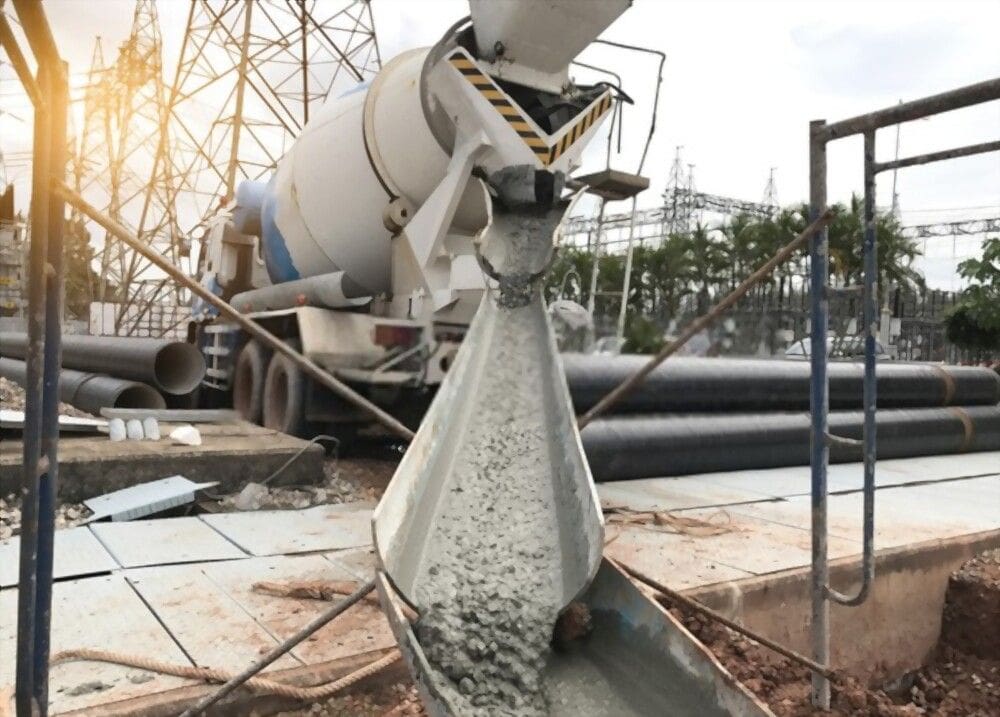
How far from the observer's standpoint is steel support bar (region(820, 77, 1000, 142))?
6.35ft

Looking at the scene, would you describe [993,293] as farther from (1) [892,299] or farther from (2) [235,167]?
(2) [235,167]

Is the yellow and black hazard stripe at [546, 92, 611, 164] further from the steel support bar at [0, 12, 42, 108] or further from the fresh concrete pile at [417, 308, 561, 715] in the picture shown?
the steel support bar at [0, 12, 42, 108]

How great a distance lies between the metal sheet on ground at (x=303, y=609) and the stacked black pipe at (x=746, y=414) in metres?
2.27

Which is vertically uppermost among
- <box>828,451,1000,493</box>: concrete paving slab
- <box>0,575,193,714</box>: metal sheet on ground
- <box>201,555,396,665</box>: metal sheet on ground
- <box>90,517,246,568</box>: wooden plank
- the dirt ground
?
<box>90,517,246,568</box>: wooden plank

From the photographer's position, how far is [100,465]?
4.08m

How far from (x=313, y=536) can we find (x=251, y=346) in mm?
3883

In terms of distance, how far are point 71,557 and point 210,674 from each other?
4.44 ft

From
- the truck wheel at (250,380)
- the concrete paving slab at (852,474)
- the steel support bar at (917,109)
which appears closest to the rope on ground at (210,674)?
the steel support bar at (917,109)

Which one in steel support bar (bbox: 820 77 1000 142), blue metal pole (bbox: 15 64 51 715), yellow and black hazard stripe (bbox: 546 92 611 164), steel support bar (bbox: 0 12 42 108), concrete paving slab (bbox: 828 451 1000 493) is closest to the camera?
steel support bar (bbox: 0 12 42 108)

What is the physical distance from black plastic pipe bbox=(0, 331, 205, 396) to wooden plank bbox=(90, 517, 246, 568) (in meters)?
3.62

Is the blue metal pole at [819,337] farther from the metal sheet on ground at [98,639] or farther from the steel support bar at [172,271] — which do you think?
the metal sheet on ground at [98,639]

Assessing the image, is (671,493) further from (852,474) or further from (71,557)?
(71,557)

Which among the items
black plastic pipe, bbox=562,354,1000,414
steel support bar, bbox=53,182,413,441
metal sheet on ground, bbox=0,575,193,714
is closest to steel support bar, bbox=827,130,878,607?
steel support bar, bbox=53,182,413,441

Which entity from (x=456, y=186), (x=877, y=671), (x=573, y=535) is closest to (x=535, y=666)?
(x=573, y=535)
